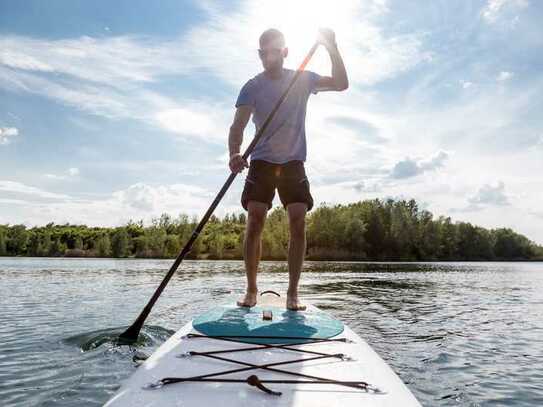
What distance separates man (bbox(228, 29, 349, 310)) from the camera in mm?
5460

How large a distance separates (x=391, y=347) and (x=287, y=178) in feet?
14.1

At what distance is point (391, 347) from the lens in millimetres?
8047

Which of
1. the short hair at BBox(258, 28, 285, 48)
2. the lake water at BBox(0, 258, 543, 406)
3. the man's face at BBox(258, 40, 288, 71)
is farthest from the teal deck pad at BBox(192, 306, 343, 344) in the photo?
the short hair at BBox(258, 28, 285, 48)

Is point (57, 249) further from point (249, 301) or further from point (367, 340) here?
point (249, 301)

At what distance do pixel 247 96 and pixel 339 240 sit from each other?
276 ft

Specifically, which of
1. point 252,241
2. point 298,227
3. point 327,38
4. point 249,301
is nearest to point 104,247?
point 249,301

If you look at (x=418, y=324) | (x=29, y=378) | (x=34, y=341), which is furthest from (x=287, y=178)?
(x=418, y=324)

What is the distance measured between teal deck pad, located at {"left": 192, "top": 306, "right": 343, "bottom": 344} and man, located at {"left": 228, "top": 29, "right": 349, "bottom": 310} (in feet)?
1.41

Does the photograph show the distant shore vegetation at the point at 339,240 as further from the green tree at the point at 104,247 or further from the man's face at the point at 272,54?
the man's face at the point at 272,54

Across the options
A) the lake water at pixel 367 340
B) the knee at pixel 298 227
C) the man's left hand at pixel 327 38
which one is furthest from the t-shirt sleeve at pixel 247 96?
the lake water at pixel 367 340

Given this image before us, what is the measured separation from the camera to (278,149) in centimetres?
552

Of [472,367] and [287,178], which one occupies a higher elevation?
[287,178]

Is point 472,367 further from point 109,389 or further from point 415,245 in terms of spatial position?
point 415,245

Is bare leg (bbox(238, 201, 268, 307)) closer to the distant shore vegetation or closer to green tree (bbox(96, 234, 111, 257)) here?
the distant shore vegetation
